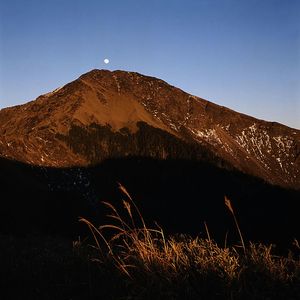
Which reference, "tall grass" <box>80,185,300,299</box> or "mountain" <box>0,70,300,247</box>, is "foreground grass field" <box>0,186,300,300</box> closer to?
"tall grass" <box>80,185,300,299</box>

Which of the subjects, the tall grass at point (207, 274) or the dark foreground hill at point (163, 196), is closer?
the tall grass at point (207, 274)

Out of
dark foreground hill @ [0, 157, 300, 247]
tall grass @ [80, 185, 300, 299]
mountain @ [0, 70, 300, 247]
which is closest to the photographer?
tall grass @ [80, 185, 300, 299]

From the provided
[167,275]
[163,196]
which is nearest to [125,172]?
[163,196]

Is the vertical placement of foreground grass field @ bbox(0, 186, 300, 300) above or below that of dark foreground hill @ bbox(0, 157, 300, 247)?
above

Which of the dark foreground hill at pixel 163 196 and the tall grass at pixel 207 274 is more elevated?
the tall grass at pixel 207 274

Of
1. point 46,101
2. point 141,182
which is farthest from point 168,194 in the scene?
point 46,101

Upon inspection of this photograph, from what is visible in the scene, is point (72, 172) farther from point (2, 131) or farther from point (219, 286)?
point (219, 286)

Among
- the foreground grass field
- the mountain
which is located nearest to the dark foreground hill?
the mountain

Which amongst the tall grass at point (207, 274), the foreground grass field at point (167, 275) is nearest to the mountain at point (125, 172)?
the foreground grass field at point (167, 275)

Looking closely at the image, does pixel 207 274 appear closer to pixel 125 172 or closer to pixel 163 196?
pixel 163 196

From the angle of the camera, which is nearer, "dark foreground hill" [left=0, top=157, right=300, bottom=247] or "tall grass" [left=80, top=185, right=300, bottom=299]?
"tall grass" [left=80, top=185, right=300, bottom=299]

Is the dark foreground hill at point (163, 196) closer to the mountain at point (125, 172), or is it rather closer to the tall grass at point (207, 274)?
the mountain at point (125, 172)

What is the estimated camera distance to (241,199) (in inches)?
5118

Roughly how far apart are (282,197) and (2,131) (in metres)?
93.0
